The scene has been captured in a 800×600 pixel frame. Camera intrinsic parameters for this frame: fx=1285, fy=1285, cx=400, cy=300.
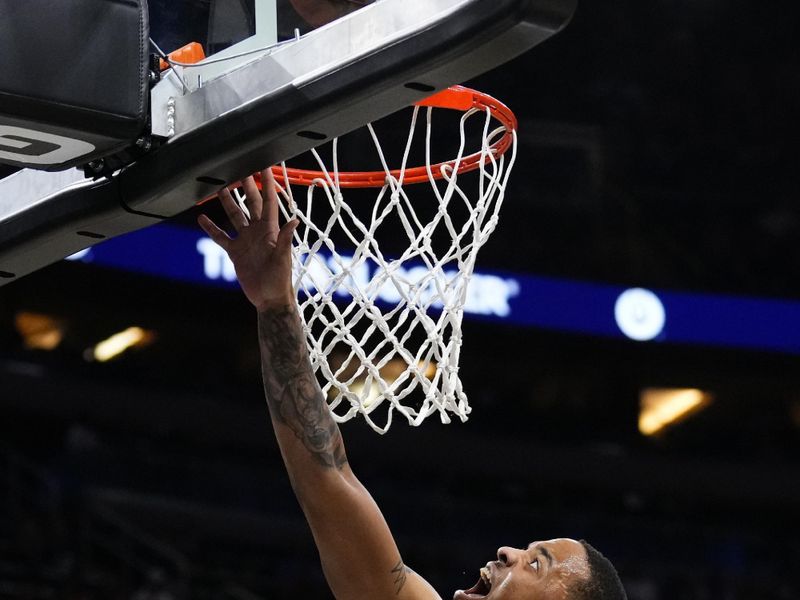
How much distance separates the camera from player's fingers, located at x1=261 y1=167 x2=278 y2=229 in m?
2.09

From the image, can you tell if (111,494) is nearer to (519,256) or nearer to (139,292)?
(139,292)

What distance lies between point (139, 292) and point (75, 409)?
1.88 m

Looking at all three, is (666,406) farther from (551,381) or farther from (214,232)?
(214,232)

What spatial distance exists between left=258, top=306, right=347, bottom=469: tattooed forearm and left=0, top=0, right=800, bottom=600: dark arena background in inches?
204

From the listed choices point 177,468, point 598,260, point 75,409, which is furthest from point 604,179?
point 75,409

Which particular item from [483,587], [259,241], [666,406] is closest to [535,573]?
[483,587]

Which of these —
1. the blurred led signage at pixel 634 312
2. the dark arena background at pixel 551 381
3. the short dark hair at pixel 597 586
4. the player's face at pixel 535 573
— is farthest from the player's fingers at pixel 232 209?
the blurred led signage at pixel 634 312

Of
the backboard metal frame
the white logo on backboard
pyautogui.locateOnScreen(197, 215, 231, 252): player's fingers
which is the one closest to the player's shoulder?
pyautogui.locateOnScreen(197, 215, 231, 252): player's fingers

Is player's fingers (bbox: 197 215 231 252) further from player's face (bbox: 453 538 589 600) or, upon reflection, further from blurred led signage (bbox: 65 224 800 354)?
blurred led signage (bbox: 65 224 800 354)

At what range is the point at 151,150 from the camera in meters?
1.98

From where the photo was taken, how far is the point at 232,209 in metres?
2.08

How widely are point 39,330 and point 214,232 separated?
6.95 metres

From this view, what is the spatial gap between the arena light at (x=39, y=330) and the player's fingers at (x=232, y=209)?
Result: 6.66m

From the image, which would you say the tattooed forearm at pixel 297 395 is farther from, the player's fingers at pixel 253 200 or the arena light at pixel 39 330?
the arena light at pixel 39 330
